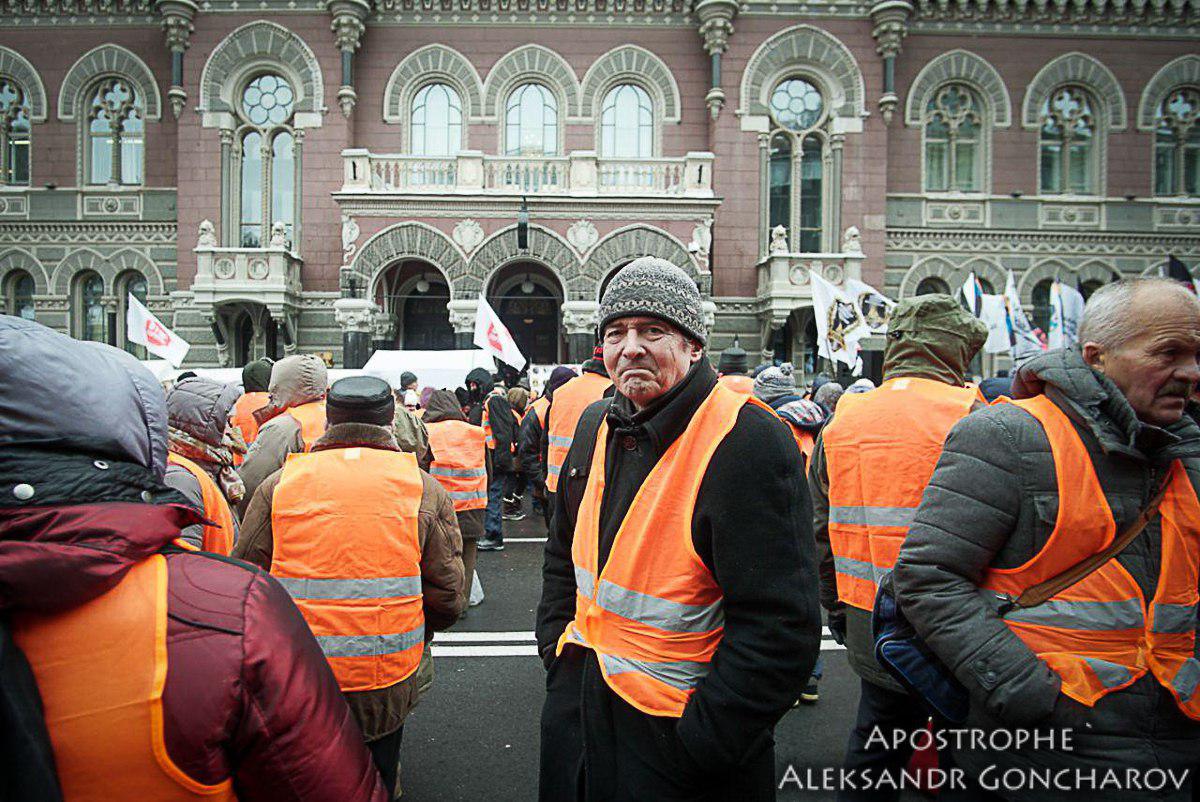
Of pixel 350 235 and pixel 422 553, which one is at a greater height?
pixel 350 235

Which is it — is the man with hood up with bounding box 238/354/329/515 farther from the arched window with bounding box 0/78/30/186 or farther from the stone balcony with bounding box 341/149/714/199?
the arched window with bounding box 0/78/30/186

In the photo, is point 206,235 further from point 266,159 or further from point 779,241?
point 779,241

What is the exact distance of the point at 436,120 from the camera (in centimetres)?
1825

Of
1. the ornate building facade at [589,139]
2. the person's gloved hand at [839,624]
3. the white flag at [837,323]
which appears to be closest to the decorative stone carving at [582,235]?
the ornate building facade at [589,139]

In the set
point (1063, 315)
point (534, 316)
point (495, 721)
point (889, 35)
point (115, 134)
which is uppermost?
point (889, 35)

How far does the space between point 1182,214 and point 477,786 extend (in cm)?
2380

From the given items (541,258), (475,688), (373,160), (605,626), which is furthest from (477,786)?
(373,160)

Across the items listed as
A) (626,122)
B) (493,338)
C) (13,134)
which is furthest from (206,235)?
(626,122)

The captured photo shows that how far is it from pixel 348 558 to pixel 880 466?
2296mm

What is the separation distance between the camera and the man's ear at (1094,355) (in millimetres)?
2045

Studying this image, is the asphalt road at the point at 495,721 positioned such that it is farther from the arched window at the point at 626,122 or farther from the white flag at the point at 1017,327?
the arched window at the point at 626,122

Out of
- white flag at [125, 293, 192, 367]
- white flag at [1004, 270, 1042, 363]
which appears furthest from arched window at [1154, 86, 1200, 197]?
white flag at [125, 293, 192, 367]

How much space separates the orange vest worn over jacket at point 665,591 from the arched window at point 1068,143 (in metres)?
21.5

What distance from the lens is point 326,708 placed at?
52.8 inches
